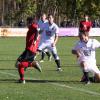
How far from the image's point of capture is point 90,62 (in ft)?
46.9

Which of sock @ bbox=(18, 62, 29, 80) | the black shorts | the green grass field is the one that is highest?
the black shorts

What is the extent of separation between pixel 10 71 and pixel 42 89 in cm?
479

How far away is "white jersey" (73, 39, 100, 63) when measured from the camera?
46.8 feet

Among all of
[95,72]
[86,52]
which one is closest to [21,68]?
[86,52]

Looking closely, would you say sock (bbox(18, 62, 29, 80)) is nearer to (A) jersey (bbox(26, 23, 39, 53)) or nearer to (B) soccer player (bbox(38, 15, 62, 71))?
(A) jersey (bbox(26, 23, 39, 53))

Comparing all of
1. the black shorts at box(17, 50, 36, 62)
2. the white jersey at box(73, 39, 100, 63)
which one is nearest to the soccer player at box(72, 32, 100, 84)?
the white jersey at box(73, 39, 100, 63)

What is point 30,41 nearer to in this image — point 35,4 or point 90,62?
point 90,62

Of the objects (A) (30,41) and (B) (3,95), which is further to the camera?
(A) (30,41)

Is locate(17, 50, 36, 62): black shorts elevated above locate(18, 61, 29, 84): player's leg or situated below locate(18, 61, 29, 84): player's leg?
above

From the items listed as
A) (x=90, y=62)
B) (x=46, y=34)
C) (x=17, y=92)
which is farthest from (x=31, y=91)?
(x=46, y=34)

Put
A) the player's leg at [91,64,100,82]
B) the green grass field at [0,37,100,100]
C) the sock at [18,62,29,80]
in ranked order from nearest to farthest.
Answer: the green grass field at [0,37,100,100] → the player's leg at [91,64,100,82] → the sock at [18,62,29,80]

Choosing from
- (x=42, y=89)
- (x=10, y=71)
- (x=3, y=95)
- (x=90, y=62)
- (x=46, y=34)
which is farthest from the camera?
(x=46, y=34)

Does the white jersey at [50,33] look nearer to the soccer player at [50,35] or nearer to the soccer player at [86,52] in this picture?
the soccer player at [50,35]

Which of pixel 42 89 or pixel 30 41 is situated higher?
pixel 30 41
